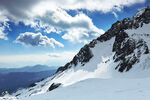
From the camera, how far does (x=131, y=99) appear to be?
897 centimetres

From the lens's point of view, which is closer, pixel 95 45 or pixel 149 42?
pixel 149 42

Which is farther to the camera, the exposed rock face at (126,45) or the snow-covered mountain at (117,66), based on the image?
the exposed rock face at (126,45)

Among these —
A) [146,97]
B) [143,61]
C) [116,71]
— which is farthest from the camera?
[116,71]

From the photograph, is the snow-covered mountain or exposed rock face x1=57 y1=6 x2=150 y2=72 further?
exposed rock face x1=57 y1=6 x2=150 y2=72

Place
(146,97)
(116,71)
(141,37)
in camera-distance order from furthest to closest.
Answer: (141,37) → (116,71) → (146,97)

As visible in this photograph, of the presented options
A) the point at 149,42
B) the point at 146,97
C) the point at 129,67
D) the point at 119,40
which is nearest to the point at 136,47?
the point at 149,42

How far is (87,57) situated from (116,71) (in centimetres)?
3746

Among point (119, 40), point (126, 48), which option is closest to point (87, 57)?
point (119, 40)

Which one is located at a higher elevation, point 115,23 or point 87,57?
point 115,23

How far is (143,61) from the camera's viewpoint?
38719 millimetres

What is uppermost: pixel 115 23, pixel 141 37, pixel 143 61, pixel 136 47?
pixel 115 23

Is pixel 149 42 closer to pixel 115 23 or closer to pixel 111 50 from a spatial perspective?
pixel 111 50

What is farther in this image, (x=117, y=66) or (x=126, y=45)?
(x=126, y=45)

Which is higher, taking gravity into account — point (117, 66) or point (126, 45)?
point (126, 45)
